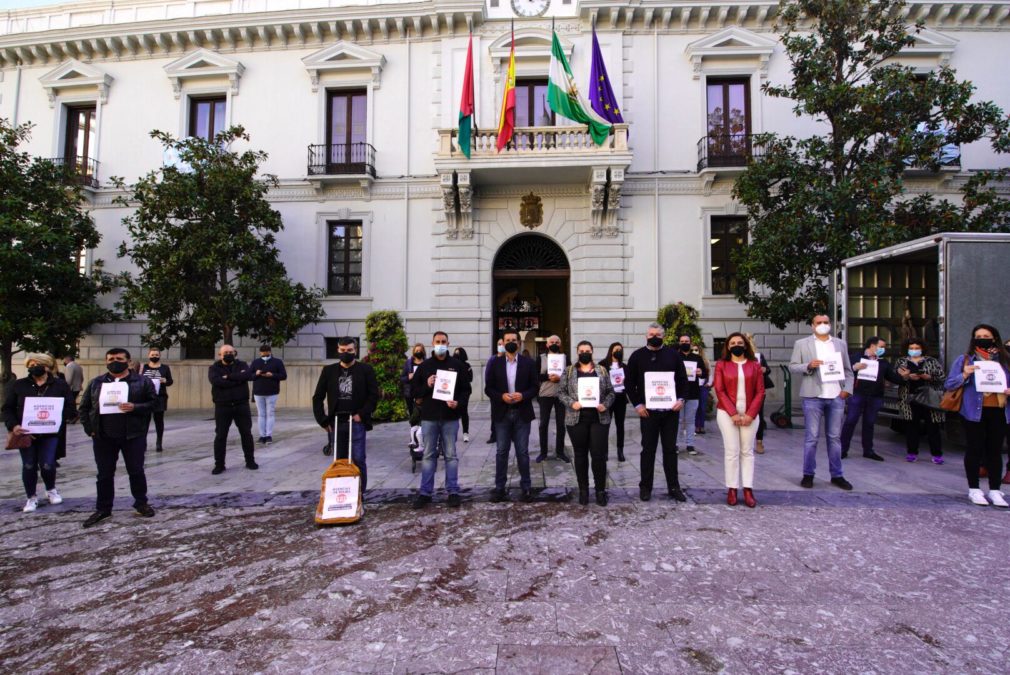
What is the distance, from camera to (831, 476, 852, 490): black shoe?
6.38 metres

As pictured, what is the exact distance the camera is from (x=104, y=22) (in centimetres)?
1747

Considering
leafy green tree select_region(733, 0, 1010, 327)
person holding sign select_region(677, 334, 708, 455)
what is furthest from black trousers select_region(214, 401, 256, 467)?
leafy green tree select_region(733, 0, 1010, 327)

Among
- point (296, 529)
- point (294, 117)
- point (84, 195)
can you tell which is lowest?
point (296, 529)

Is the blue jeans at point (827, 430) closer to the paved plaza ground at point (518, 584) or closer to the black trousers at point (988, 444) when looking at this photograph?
the paved plaza ground at point (518, 584)

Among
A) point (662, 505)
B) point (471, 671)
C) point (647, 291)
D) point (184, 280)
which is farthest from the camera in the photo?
point (647, 291)

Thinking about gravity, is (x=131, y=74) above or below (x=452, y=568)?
above

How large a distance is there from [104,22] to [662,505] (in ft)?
75.6

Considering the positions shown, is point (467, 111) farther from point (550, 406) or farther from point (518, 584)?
point (518, 584)

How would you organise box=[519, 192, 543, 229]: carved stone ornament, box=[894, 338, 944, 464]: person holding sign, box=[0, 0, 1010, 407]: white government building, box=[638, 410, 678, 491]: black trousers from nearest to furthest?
box=[638, 410, 678, 491]: black trousers, box=[894, 338, 944, 464]: person holding sign, box=[0, 0, 1010, 407]: white government building, box=[519, 192, 543, 229]: carved stone ornament

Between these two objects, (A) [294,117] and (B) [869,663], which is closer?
(B) [869,663]

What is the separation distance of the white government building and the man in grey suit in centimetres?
A: 860

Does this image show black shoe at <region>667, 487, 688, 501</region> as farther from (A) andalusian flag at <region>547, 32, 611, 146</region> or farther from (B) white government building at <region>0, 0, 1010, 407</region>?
(A) andalusian flag at <region>547, 32, 611, 146</region>

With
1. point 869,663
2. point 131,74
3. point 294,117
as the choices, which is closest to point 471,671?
point 869,663

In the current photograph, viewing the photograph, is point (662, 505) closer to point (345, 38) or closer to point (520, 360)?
point (520, 360)
